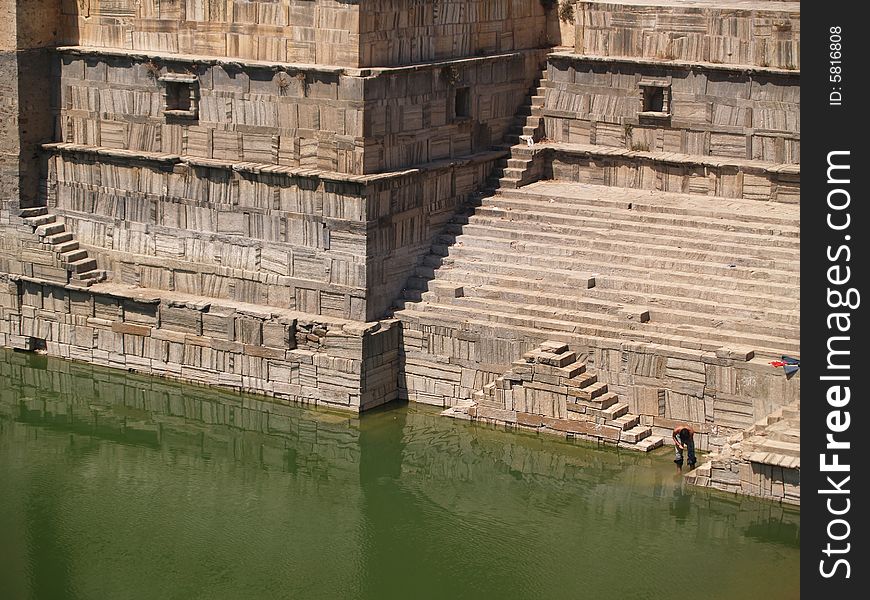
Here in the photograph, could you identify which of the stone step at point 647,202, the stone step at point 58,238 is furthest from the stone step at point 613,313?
the stone step at point 58,238

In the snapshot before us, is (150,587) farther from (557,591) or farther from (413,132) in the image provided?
(413,132)

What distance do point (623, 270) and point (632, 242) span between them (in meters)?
0.59

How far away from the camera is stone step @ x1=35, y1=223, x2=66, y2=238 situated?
2491 cm

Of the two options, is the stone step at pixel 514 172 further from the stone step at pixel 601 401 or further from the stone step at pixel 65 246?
the stone step at pixel 65 246

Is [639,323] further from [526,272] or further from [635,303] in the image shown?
[526,272]

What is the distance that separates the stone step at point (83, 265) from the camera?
24.7 metres

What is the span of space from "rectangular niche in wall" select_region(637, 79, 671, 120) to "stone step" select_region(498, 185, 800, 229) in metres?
1.02

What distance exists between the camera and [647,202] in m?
23.9

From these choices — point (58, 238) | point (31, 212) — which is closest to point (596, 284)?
point (58, 238)

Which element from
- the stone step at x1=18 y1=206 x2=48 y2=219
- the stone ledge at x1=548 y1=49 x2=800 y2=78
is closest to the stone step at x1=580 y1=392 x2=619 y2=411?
the stone ledge at x1=548 y1=49 x2=800 y2=78

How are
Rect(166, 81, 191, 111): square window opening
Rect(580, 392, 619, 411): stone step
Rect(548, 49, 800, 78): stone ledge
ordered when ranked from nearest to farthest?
Rect(580, 392, 619, 411): stone step
Rect(548, 49, 800, 78): stone ledge
Rect(166, 81, 191, 111): square window opening

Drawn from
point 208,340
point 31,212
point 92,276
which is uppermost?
point 31,212

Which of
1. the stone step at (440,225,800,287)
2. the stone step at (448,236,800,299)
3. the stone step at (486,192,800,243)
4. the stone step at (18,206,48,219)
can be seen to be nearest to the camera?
the stone step at (448,236,800,299)

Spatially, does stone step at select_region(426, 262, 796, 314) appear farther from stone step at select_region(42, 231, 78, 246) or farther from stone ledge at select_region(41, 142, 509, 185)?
stone step at select_region(42, 231, 78, 246)
